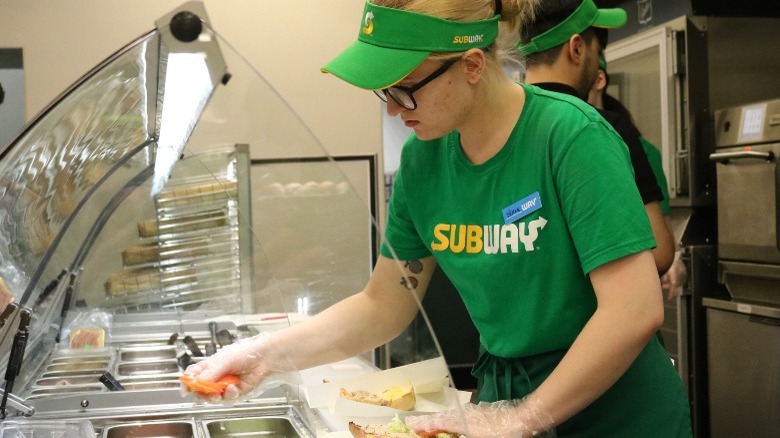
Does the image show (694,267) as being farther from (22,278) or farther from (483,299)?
(22,278)

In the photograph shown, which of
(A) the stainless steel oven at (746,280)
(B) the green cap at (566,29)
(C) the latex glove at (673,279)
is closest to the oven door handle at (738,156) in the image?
(A) the stainless steel oven at (746,280)

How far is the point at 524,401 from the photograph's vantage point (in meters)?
1.39

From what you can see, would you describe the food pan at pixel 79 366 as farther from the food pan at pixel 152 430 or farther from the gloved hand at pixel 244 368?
the gloved hand at pixel 244 368

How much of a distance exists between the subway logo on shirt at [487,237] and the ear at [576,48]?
864mm

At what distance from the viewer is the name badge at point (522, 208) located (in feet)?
4.68

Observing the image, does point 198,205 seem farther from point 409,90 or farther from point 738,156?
point 738,156

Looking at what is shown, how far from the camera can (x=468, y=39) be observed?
1370mm

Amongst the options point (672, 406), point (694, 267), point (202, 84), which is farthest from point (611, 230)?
point (694, 267)

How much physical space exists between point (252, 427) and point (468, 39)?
38.2 inches

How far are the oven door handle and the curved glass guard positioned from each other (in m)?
2.48

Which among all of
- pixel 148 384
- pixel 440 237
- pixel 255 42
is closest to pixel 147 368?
pixel 148 384

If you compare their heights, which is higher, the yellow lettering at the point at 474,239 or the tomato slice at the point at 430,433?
the yellow lettering at the point at 474,239

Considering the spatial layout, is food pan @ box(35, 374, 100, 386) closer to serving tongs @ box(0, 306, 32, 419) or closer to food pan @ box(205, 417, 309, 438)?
serving tongs @ box(0, 306, 32, 419)

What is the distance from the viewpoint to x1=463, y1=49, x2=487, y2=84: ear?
139 cm
